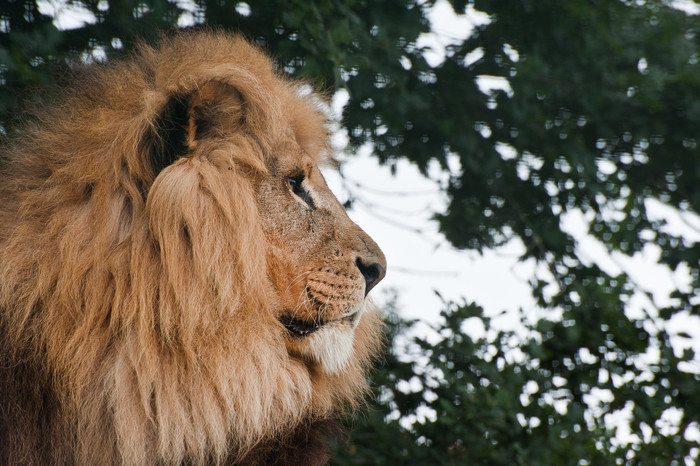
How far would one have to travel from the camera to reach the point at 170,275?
1.86 metres

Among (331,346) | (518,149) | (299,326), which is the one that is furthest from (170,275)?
(518,149)

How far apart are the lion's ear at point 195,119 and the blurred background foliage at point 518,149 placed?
61 centimetres

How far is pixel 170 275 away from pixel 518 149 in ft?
7.45

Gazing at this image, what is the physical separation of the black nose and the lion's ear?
1.76ft

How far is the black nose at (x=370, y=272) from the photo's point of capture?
6.80 feet

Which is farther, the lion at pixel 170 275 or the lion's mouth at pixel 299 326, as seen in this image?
the lion's mouth at pixel 299 326

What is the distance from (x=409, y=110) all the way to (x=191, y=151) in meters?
1.60

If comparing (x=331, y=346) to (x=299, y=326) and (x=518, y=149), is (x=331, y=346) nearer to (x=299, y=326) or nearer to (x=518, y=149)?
(x=299, y=326)

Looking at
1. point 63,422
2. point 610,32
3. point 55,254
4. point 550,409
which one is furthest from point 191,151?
point 610,32

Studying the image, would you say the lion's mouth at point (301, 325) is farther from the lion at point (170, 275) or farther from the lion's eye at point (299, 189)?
the lion's eye at point (299, 189)

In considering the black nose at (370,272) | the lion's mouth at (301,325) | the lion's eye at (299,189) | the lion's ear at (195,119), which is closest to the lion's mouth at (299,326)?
the lion's mouth at (301,325)

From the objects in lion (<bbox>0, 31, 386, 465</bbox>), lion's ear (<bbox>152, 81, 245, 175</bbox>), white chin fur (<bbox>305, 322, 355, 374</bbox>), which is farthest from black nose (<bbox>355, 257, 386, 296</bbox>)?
lion's ear (<bbox>152, 81, 245, 175</bbox>)

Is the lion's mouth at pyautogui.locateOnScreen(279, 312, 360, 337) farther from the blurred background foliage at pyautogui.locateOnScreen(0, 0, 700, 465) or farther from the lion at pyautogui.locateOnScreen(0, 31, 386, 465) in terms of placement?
the blurred background foliage at pyautogui.locateOnScreen(0, 0, 700, 465)

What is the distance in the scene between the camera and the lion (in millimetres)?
1824
